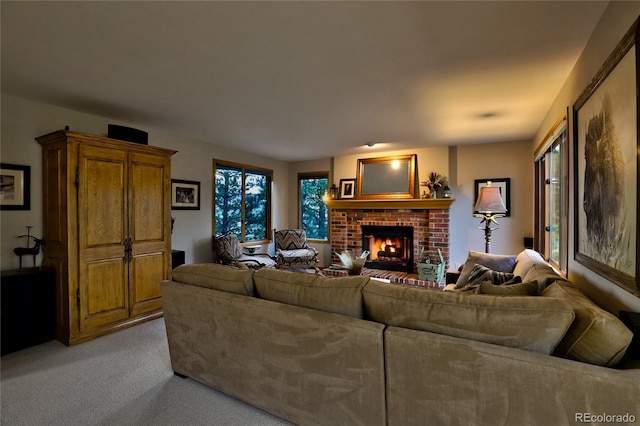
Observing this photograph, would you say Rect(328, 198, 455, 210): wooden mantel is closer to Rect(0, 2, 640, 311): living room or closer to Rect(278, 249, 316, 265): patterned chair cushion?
Rect(0, 2, 640, 311): living room

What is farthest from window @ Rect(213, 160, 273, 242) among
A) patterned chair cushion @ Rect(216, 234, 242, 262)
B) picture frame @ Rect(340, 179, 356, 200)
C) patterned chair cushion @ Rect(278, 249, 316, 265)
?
picture frame @ Rect(340, 179, 356, 200)

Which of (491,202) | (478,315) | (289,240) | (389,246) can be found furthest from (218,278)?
(389,246)

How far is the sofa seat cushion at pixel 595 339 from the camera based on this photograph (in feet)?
3.59

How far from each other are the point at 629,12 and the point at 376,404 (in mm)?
2217

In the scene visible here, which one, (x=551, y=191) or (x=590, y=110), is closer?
(x=590, y=110)

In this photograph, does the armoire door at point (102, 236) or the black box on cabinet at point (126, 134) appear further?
the black box on cabinet at point (126, 134)

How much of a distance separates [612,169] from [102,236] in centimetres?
409

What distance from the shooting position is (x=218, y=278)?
6.70 ft

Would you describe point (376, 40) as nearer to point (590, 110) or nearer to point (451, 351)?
point (590, 110)

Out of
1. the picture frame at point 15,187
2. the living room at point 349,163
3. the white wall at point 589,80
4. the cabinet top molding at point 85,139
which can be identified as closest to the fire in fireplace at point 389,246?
the living room at point 349,163

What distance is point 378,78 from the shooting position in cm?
249

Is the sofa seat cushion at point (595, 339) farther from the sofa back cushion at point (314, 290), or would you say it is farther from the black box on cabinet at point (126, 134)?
the black box on cabinet at point (126, 134)

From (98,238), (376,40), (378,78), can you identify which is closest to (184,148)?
(98,238)

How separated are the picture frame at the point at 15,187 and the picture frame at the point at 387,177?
4745mm
